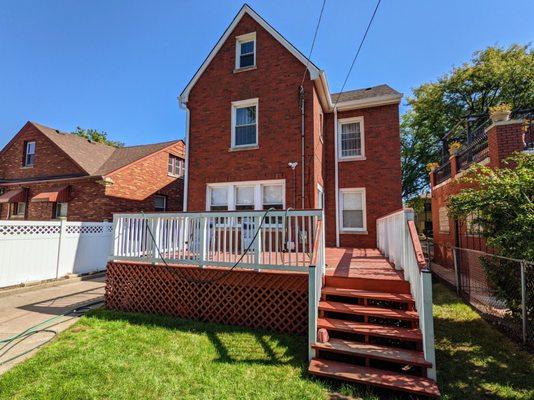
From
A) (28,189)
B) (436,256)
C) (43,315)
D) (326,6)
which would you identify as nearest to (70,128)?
(28,189)

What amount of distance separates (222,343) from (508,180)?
575 centimetres

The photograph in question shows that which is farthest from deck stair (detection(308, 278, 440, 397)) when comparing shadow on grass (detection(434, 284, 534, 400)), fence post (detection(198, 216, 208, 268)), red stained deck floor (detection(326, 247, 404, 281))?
fence post (detection(198, 216, 208, 268))

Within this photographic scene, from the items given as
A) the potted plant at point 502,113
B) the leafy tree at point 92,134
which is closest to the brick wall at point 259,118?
the potted plant at point 502,113

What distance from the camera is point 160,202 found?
17.9 m

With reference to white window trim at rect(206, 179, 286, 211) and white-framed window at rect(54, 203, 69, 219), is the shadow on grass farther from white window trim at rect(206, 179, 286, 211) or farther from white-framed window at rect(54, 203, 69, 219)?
white-framed window at rect(54, 203, 69, 219)

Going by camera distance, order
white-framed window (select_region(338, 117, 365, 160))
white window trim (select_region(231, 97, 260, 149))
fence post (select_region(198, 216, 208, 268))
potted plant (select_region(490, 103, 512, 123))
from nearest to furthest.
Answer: fence post (select_region(198, 216, 208, 268)) → potted plant (select_region(490, 103, 512, 123)) → white window trim (select_region(231, 97, 260, 149)) → white-framed window (select_region(338, 117, 365, 160))

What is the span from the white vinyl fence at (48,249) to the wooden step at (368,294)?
20.8 ft

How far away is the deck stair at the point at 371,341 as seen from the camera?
345 cm

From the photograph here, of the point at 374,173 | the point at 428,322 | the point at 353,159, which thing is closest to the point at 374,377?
the point at 428,322

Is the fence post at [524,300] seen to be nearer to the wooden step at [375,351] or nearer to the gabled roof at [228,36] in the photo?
the wooden step at [375,351]

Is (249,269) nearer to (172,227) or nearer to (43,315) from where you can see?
(172,227)

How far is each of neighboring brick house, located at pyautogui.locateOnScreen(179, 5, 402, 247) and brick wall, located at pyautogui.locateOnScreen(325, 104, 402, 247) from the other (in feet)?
0.13

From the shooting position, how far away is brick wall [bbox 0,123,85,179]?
15502mm

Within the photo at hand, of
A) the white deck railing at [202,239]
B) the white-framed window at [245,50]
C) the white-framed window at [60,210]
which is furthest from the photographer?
the white-framed window at [60,210]
